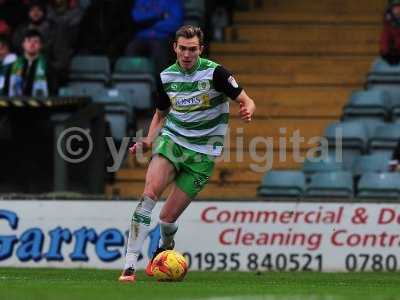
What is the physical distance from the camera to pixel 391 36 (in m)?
19.6

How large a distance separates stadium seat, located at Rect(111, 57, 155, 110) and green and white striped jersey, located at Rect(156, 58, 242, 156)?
6750 millimetres

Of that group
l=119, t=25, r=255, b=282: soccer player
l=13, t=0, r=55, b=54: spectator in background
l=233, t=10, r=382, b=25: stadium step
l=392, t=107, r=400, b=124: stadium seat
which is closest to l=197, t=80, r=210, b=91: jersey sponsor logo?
l=119, t=25, r=255, b=282: soccer player

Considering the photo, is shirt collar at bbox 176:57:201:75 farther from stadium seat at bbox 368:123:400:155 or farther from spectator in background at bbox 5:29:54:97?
stadium seat at bbox 368:123:400:155

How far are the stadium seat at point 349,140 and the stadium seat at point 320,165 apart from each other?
0.99 ft

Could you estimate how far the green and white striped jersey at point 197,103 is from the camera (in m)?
13.0

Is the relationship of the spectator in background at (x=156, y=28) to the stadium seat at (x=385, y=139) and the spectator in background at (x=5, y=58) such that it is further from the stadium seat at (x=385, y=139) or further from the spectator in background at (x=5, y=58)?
the stadium seat at (x=385, y=139)

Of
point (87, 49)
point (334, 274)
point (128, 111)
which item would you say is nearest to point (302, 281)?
point (334, 274)

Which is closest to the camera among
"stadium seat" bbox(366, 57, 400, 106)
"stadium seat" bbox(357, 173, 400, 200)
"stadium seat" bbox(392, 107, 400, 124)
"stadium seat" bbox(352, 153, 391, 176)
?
"stadium seat" bbox(357, 173, 400, 200)

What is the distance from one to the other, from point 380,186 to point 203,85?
4938mm

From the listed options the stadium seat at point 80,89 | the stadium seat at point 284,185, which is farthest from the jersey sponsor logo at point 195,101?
the stadium seat at point 80,89

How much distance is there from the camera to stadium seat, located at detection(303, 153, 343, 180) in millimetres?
18344

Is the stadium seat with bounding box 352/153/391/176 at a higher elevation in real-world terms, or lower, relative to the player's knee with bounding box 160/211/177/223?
lower

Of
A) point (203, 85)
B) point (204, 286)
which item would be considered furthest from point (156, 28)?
point (204, 286)

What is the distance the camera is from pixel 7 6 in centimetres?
2123
